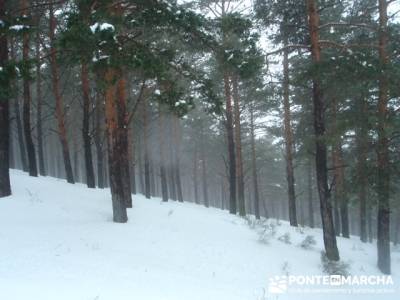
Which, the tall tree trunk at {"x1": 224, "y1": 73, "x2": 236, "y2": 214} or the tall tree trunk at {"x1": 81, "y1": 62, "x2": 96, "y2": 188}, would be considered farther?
the tall tree trunk at {"x1": 224, "y1": 73, "x2": 236, "y2": 214}

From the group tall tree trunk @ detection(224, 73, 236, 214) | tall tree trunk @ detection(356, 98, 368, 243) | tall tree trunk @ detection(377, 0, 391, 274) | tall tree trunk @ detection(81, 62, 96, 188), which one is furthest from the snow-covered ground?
tall tree trunk @ detection(224, 73, 236, 214)

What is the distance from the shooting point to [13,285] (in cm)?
544

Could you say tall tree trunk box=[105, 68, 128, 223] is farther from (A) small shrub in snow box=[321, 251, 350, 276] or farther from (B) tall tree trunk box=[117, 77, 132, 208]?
(A) small shrub in snow box=[321, 251, 350, 276]

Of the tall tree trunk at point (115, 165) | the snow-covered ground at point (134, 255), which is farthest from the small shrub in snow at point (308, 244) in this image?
the tall tree trunk at point (115, 165)

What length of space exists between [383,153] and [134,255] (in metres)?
8.57

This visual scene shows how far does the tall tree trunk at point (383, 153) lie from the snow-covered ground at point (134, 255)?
2.90 ft

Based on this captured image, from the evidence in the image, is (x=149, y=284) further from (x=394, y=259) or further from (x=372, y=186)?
(x=394, y=259)

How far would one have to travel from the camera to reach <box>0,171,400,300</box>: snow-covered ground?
6172 millimetres

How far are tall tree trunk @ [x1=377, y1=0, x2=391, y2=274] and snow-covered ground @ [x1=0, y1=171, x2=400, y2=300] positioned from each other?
0.88 meters

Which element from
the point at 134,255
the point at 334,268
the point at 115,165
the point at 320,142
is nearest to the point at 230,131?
the point at 320,142

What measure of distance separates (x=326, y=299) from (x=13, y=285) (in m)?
6.81

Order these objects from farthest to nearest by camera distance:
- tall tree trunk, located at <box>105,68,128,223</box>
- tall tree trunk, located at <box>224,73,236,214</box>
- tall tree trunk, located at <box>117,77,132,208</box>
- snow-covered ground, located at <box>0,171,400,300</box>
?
1. tall tree trunk, located at <box>224,73,236,214</box>
2. tall tree trunk, located at <box>117,77,132,208</box>
3. tall tree trunk, located at <box>105,68,128,223</box>
4. snow-covered ground, located at <box>0,171,400,300</box>

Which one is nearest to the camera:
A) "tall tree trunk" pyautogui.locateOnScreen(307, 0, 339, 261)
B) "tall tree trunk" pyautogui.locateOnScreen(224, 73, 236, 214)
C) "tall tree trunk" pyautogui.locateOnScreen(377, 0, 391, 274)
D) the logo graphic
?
the logo graphic

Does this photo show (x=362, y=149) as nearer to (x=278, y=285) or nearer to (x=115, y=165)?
(x=278, y=285)
